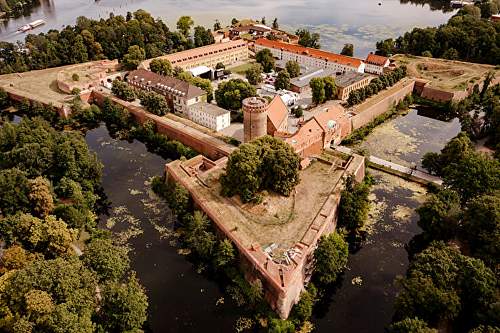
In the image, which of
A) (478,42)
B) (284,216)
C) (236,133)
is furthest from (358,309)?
(478,42)

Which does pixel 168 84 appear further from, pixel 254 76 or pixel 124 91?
pixel 254 76

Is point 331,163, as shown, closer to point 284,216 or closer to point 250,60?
point 284,216

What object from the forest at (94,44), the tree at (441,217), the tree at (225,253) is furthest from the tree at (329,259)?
the forest at (94,44)

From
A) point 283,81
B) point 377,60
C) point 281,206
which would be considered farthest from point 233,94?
point 377,60

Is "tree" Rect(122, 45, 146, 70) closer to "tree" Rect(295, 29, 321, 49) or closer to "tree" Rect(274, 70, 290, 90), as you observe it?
"tree" Rect(274, 70, 290, 90)

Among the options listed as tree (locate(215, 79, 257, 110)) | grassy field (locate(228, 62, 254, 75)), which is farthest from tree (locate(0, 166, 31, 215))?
grassy field (locate(228, 62, 254, 75))

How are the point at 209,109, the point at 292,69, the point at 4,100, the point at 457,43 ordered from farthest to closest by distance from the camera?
the point at 457,43 → the point at 292,69 → the point at 4,100 → the point at 209,109
